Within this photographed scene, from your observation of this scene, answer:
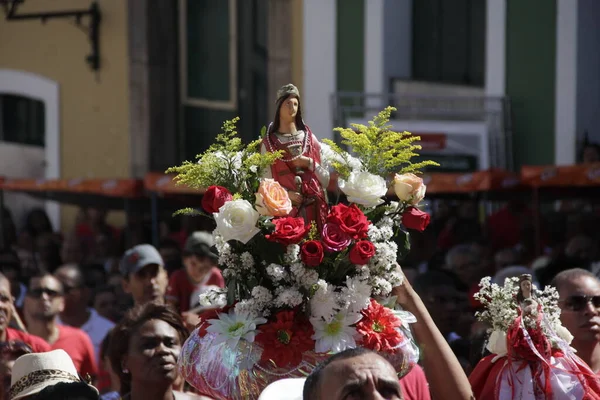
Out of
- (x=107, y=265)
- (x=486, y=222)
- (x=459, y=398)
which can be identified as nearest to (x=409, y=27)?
(x=486, y=222)

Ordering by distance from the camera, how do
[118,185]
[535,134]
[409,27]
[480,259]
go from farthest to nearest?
[409,27]
[535,134]
[118,185]
[480,259]

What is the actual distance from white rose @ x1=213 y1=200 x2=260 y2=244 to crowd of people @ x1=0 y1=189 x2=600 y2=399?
0.46 metres

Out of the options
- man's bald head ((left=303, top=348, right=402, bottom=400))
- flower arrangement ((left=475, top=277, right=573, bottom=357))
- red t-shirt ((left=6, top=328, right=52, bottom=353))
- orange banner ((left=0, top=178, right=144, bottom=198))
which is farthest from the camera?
orange banner ((left=0, top=178, right=144, bottom=198))

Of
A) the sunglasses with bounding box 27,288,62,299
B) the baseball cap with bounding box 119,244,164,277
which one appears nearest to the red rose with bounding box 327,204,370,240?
the baseball cap with bounding box 119,244,164,277

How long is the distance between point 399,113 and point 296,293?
35.6ft

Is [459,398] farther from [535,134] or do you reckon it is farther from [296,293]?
[535,134]

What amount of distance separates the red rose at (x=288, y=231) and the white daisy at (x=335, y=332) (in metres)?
0.28

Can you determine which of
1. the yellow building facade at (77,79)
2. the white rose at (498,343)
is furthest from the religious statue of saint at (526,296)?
the yellow building facade at (77,79)

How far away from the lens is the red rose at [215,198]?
3.86 meters

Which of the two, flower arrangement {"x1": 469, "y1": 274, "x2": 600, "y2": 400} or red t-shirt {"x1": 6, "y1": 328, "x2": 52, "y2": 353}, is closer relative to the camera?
flower arrangement {"x1": 469, "y1": 274, "x2": 600, "y2": 400}

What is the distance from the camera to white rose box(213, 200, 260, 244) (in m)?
3.75

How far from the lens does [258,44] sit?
16.7 m

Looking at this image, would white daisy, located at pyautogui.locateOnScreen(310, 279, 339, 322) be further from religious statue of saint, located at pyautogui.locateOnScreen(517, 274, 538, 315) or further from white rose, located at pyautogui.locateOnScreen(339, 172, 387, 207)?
religious statue of saint, located at pyautogui.locateOnScreen(517, 274, 538, 315)

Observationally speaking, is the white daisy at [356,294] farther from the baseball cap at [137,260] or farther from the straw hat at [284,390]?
the baseball cap at [137,260]
